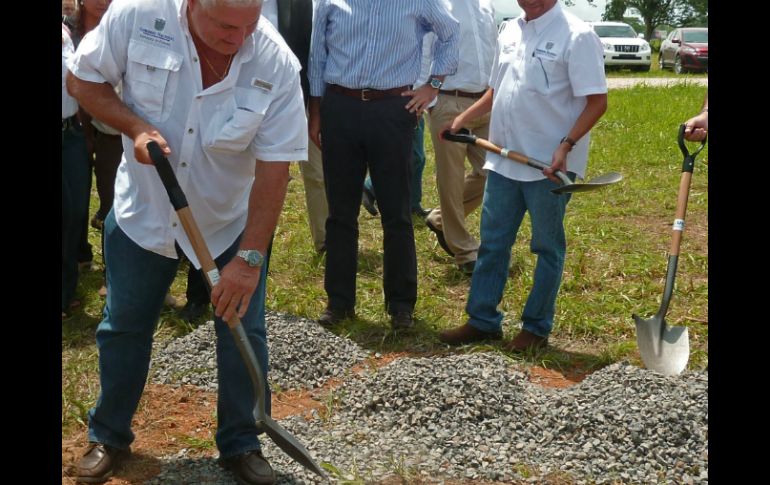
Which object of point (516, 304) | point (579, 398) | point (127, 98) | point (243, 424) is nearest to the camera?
point (127, 98)

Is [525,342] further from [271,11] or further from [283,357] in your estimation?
[271,11]

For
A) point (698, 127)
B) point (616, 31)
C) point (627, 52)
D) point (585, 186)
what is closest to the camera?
point (698, 127)

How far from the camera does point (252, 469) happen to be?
362 cm

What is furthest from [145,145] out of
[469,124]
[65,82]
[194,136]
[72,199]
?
[469,124]

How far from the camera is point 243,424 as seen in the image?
367cm

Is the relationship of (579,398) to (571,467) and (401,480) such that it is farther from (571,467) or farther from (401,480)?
(401,480)

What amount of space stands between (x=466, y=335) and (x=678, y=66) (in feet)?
80.1

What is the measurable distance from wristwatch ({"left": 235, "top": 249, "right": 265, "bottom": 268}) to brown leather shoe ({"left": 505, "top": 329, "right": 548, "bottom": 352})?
2288 millimetres

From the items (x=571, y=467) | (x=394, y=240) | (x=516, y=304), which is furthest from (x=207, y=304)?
(x=571, y=467)

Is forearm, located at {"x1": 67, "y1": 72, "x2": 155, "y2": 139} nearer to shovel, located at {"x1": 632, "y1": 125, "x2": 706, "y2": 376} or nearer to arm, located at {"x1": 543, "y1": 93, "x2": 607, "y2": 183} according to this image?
arm, located at {"x1": 543, "y1": 93, "x2": 607, "y2": 183}

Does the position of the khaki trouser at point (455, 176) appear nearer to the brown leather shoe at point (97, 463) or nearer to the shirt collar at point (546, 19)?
A: the shirt collar at point (546, 19)

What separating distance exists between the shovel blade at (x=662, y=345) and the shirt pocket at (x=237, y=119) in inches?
98.4

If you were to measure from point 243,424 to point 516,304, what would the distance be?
276cm

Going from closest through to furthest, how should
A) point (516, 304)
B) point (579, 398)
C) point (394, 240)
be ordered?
1. point (579, 398)
2. point (394, 240)
3. point (516, 304)
